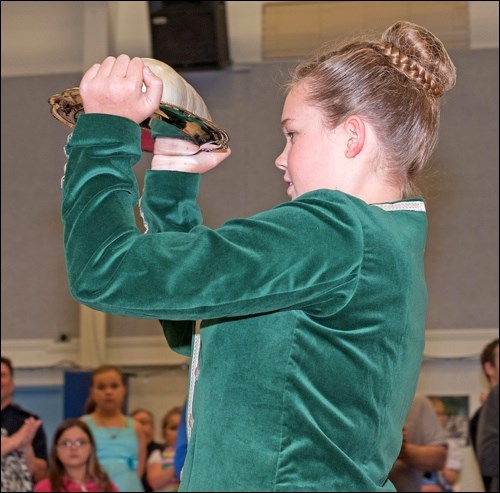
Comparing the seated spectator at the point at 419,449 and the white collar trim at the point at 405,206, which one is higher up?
the white collar trim at the point at 405,206

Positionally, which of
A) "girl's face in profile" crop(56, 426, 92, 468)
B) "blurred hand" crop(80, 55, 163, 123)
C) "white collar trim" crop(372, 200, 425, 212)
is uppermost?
"blurred hand" crop(80, 55, 163, 123)

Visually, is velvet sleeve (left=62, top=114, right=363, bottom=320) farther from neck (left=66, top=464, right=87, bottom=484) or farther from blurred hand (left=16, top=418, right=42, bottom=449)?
blurred hand (left=16, top=418, right=42, bottom=449)

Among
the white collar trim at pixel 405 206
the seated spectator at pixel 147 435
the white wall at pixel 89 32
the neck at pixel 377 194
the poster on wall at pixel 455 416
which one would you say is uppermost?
the white wall at pixel 89 32

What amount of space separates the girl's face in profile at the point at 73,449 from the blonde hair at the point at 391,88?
355 cm

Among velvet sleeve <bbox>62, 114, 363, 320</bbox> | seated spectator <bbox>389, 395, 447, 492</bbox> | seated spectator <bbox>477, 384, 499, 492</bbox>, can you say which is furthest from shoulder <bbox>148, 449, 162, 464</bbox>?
velvet sleeve <bbox>62, 114, 363, 320</bbox>

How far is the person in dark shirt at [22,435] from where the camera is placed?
4793 mm

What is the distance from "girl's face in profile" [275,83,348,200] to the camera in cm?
140

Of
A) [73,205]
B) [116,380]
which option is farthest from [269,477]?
[116,380]

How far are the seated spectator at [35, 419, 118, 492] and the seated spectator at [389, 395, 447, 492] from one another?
1506mm

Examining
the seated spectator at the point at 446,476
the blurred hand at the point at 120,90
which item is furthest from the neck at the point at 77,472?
the blurred hand at the point at 120,90

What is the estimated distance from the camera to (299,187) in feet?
4.61

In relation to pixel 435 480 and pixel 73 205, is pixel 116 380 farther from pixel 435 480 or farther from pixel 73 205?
pixel 73 205

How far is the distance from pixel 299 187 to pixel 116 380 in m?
3.90

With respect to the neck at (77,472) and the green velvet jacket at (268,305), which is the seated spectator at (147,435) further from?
the green velvet jacket at (268,305)
